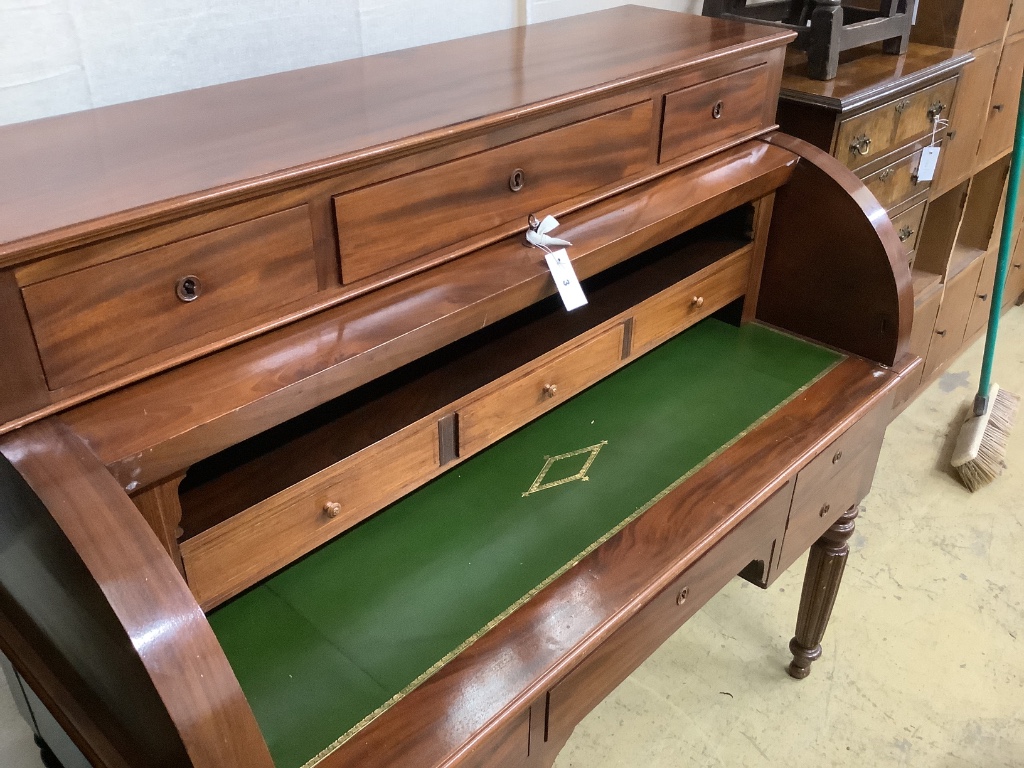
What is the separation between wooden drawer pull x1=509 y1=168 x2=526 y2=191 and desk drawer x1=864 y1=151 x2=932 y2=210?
3.74 feet

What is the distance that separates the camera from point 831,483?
60.7 inches

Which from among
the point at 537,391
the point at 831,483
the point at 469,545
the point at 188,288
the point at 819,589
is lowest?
the point at 819,589

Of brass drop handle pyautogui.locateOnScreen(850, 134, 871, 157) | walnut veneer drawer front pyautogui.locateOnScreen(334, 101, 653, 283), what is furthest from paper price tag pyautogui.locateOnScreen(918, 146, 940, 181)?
walnut veneer drawer front pyautogui.locateOnScreen(334, 101, 653, 283)

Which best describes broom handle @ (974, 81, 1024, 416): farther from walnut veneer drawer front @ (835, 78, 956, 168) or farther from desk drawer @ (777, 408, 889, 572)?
desk drawer @ (777, 408, 889, 572)

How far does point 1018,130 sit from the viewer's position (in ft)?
8.06

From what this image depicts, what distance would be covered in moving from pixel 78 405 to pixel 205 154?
0.99ft

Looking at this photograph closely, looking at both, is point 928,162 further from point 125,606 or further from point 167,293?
point 125,606

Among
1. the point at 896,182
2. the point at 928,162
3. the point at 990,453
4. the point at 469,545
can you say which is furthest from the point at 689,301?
the point at 990,453

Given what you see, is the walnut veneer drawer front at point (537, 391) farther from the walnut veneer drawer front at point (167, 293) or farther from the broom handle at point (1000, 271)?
the broom handle at point (1000, 271)

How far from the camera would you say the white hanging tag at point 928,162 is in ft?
7.03

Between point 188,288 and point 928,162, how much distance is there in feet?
6.32

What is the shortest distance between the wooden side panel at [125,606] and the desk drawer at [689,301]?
89cm

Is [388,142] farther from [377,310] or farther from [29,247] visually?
[29,247]

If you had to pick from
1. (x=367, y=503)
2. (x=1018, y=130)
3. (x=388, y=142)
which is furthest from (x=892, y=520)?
(x=388, y=142)
